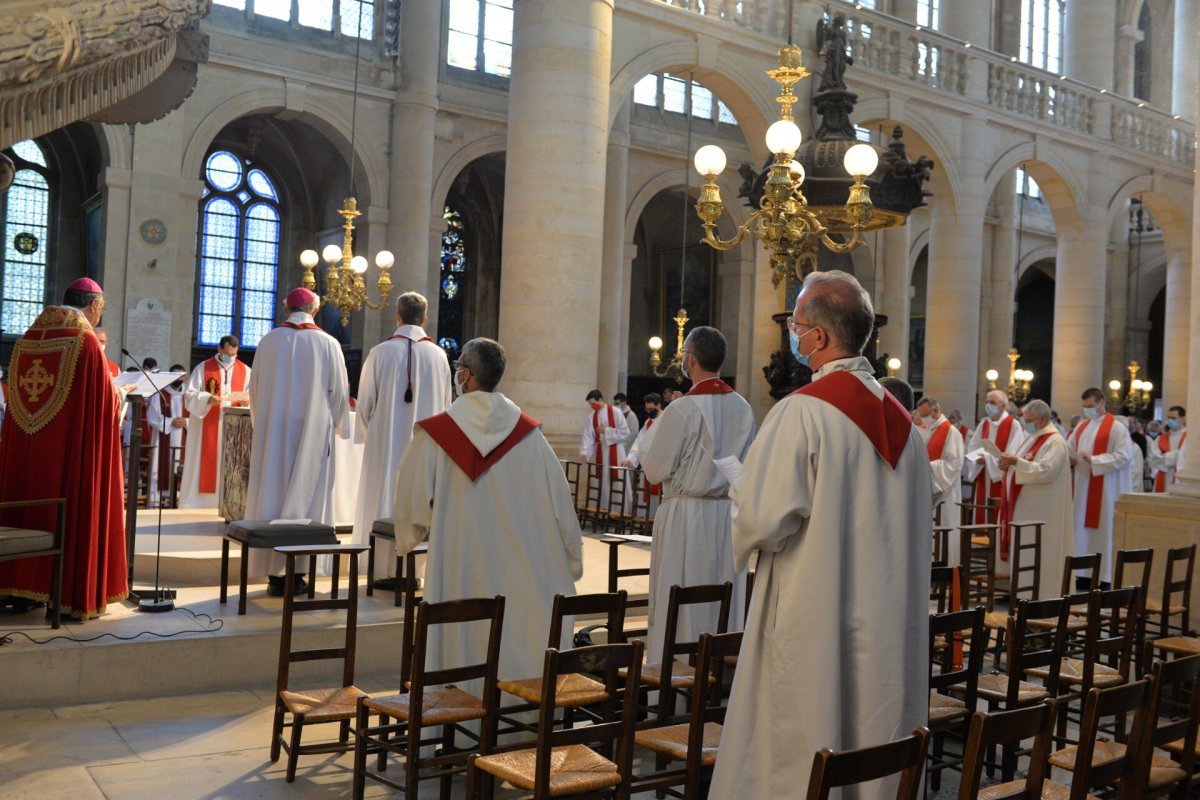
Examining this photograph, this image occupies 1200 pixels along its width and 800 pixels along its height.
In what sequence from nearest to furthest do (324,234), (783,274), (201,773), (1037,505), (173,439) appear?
(201,773) < (783,274) < (1037,505) < (173,439) < (324,234)

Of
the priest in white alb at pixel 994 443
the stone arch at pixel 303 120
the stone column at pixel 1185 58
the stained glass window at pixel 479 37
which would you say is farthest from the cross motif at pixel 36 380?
the stone column at pixel 1185 58

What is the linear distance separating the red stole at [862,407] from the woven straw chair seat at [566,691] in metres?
1.49

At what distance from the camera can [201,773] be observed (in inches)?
187

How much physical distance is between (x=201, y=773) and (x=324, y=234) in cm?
1795

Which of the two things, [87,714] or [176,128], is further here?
[176,128]

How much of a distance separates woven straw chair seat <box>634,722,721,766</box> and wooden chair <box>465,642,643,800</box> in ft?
0.85

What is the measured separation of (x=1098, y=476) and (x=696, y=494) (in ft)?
24.0

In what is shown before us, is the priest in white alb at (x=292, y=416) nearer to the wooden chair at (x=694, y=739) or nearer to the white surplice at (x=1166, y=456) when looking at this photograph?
the wooden chair at (x=694, y=739)

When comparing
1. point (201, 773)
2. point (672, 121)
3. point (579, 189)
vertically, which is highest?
point (672, 121)

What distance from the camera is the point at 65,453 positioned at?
5.98m

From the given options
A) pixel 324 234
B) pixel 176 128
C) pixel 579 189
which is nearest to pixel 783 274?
pixel 579 189

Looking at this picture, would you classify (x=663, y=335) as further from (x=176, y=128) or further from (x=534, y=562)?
(x=534, y=562)

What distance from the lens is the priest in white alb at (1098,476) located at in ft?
37.9

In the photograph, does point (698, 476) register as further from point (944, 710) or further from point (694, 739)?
point (694, 739)
